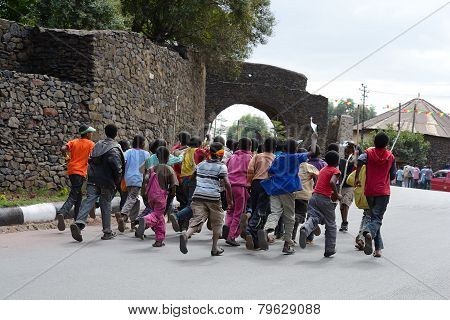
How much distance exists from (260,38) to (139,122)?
35.7ft

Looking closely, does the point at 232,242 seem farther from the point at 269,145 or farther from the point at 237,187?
the point at 269,145

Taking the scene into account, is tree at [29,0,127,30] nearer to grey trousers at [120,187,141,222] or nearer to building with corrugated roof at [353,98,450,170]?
grey trousers at [120,187,141,222]

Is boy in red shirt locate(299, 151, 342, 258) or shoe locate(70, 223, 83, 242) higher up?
boy in red shirt locate(299, 151, 342, 258)

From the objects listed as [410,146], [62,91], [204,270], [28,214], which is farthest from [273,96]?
[204,270]

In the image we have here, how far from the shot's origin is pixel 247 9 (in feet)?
72.1

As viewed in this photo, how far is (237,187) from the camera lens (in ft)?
28.3

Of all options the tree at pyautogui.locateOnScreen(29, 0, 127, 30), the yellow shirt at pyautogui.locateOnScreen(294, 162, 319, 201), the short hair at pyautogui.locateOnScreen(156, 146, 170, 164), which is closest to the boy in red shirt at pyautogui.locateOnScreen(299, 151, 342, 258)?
the yellow shirt at pyautogui.locateOnScreen(294, 162, 319, 201)

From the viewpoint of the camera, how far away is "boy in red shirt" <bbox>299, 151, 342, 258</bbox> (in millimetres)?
7723

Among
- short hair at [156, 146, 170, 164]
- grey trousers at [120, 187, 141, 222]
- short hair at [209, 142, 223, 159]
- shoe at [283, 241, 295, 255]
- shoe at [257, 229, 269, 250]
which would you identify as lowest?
shoe at [283, 241, 295, 255]

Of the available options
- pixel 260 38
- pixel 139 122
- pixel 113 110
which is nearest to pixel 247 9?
pixel 260 38

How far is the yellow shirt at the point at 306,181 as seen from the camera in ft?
29.3

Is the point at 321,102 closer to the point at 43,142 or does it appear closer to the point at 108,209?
the point at 43,142

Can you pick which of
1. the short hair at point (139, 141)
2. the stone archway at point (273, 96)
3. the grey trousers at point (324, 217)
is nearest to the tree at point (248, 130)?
the stone archway at point (273, 96)

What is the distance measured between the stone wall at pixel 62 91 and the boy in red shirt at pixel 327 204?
6.84m
